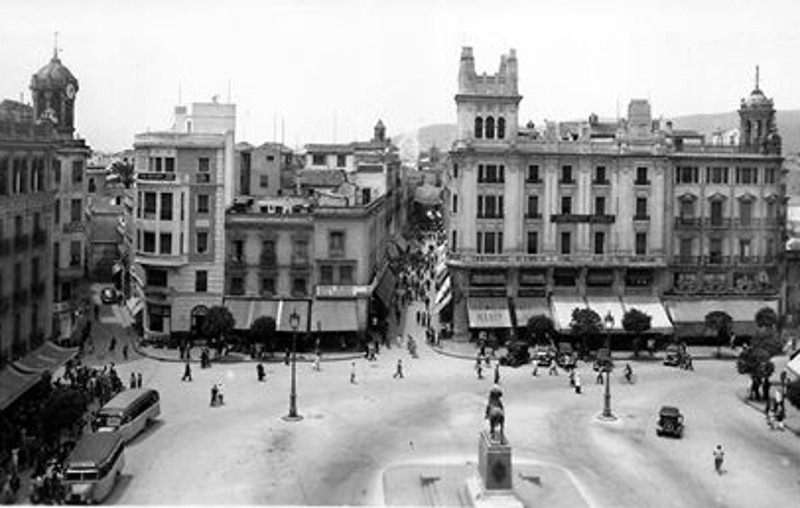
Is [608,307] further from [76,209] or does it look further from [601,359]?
[76,209]

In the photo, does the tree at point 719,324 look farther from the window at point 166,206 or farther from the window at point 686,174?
the window at point 166,206

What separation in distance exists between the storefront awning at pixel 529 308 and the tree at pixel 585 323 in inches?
94.0

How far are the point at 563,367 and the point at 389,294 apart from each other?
617 inches

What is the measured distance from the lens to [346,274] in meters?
49.6

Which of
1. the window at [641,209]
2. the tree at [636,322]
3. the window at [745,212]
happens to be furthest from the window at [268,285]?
the window at [745,212]

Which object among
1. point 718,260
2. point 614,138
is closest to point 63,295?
point 614,138

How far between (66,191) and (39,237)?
14122mm

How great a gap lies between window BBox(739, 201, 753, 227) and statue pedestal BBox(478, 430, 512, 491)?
1237 inches

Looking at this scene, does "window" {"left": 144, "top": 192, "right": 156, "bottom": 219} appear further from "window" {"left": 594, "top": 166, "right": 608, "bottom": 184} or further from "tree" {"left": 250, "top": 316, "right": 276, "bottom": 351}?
"window" {"left": 594, "top": 166, "right": 608, "bottom": 184}

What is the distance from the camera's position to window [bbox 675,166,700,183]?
171ft

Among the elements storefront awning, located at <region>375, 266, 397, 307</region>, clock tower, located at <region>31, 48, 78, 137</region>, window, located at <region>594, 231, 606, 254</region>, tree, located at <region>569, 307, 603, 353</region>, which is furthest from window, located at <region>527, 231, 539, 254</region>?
clock tower, located at <region>31, 48, 78, 137</region>

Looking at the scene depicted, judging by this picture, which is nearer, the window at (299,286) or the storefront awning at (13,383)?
the storefront awning at (13,383)

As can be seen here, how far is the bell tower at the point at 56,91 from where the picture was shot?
47.0 m

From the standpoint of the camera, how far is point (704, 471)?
29391mm
